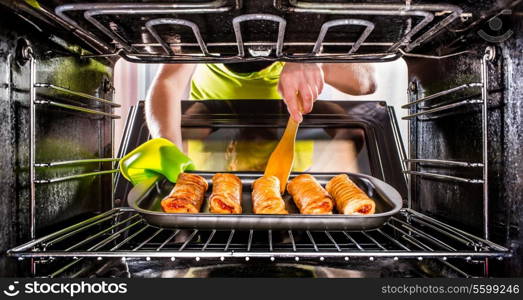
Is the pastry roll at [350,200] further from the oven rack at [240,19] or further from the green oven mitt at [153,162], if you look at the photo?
the green oven mitt at [153,162]

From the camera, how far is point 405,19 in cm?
96

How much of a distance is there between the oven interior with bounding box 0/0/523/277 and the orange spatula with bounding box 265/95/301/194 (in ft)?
1.02

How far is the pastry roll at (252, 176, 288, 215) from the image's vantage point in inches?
48.3

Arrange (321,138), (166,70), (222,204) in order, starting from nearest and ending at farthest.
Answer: (222,204), (321,138), (166,70)

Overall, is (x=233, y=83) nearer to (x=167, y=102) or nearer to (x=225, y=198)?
(x=167, y=102)

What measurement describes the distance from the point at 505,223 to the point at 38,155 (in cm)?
117

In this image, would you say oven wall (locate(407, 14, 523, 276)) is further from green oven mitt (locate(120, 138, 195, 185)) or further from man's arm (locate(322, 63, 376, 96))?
green oven mitt (locate(120, 138, 195, 185))

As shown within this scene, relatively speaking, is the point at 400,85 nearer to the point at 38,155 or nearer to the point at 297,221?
the point at 297,221

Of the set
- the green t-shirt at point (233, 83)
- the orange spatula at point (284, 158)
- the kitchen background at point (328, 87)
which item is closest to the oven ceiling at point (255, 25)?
the orange spatula at point (284, 158)

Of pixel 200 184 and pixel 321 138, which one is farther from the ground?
pixel 321 138

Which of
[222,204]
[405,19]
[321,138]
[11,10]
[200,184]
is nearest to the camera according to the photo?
[11,10]

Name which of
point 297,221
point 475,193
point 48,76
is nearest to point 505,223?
point 475,193

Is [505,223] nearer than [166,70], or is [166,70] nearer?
[505,223]

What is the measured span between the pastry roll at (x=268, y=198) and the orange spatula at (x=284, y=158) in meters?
0.12
